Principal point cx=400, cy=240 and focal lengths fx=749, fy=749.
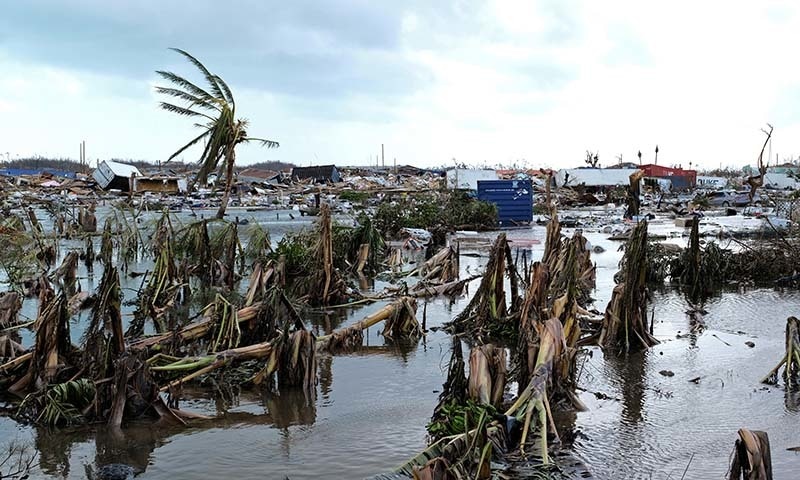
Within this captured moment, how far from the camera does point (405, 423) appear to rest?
6.70 m

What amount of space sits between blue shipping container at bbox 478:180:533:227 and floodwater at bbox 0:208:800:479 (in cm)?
1971

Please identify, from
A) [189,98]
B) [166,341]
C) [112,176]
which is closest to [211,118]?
[189,98]

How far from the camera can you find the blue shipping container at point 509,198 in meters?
29.3

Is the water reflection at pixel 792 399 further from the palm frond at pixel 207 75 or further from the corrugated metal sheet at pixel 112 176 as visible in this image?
the corrugated metal sheet at pixel 112 176

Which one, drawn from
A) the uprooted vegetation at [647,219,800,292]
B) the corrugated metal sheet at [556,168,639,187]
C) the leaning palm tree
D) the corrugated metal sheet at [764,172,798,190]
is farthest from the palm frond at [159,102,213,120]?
the corrugated metal sheet at [764,172,798,190]

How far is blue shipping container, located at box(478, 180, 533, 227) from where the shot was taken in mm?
29312

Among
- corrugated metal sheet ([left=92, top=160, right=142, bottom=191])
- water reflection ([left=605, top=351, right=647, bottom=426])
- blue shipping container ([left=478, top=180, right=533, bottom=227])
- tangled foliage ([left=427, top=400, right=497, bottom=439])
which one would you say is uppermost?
corrugated metal sheet ([left=92, top=160, right=142, bottom=191])

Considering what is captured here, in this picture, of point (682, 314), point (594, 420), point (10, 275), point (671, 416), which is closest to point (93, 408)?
point (594, 420)

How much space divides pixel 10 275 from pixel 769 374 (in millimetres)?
10449

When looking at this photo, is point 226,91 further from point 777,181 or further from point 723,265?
point 777,181

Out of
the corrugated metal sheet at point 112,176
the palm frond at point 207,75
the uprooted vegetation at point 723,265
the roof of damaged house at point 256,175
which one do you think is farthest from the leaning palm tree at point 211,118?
the roof of damaged house at point 256,175

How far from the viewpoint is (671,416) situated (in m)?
6.83

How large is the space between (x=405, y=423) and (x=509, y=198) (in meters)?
Result: 23.7

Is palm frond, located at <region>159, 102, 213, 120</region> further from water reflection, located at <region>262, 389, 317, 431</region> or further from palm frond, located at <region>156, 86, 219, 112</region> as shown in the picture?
water reflection, located at <region>262, 389, 317, 431</region>
